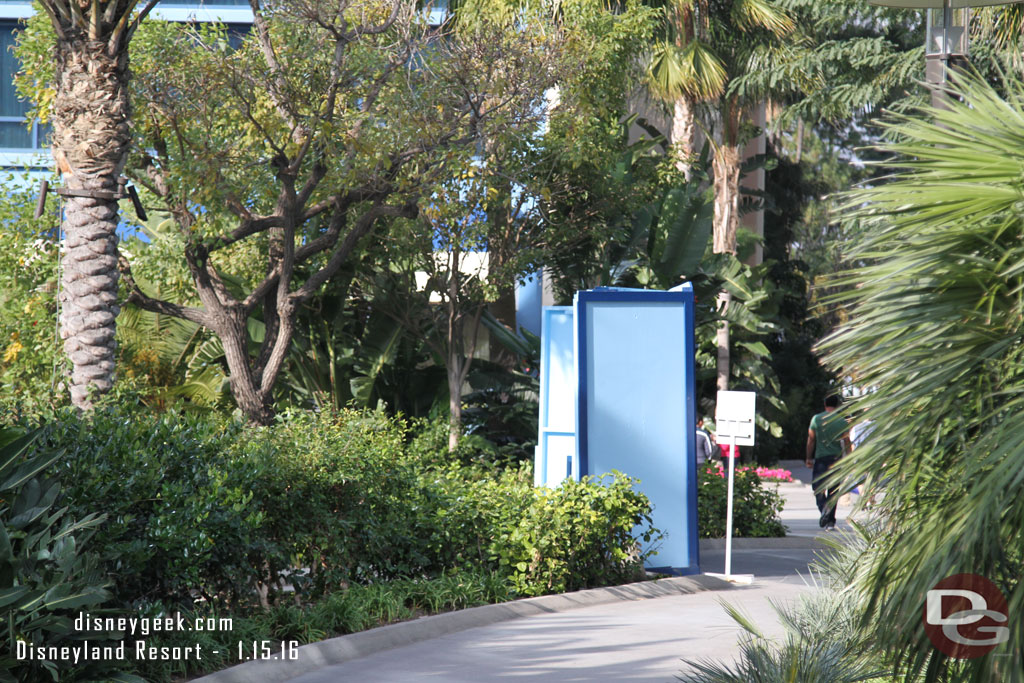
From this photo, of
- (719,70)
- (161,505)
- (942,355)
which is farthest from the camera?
(719,70)

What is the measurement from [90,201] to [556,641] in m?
5.82

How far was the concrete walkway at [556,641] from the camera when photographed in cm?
700

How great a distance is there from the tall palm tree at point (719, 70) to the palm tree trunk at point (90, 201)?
10.5 m

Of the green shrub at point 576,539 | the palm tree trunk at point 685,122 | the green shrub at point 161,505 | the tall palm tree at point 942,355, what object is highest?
the palm tree trunk at point 685,122

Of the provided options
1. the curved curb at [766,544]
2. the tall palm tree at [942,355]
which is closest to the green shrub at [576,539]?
the curved curb at [766,544]

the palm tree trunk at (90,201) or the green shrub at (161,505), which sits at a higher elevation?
the palm tree trunk at (90,201)

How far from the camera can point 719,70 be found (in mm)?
21391

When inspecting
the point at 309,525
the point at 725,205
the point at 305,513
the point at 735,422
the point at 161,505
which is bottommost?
the point at 309,525

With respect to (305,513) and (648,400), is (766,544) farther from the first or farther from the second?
(305,513)

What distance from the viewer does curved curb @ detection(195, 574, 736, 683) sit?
6.70 m

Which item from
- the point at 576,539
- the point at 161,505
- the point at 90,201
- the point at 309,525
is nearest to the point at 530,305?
the point at 576,539

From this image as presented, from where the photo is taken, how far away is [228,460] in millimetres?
7715

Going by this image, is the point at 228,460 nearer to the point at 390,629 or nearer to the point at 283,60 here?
the point at 390,629

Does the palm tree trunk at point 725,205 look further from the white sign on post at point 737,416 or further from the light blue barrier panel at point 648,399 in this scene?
the light blue barrier panel at point 648,399
